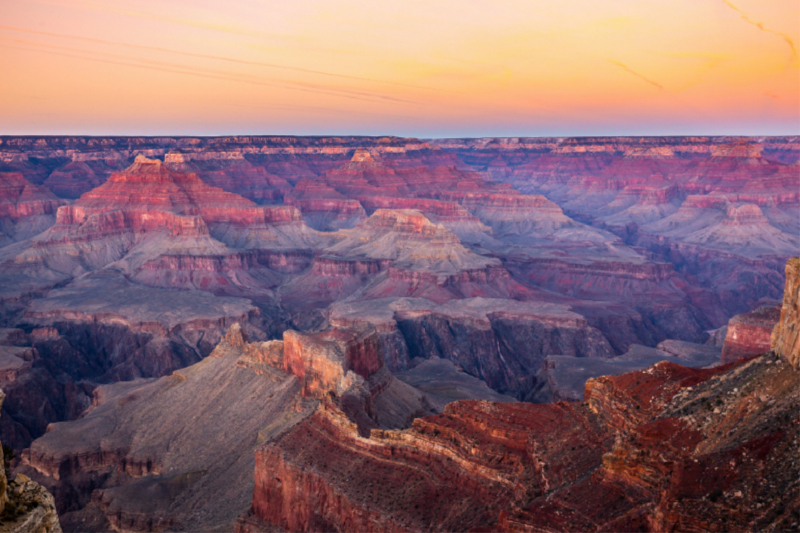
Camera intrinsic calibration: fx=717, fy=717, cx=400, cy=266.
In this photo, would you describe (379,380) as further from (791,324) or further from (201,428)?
(791,324)

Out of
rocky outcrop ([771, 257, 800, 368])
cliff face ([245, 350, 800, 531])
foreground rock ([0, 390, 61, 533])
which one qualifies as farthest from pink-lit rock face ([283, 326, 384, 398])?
foreground rock ([0, 390, 61, 533])

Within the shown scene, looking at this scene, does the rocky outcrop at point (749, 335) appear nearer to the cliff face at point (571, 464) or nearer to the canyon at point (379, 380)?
the canyon at point (379, 380)

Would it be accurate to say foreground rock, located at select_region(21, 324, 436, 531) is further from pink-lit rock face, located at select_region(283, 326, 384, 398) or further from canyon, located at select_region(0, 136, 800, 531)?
canyon, located at select_region(0, 136, 800, 531)

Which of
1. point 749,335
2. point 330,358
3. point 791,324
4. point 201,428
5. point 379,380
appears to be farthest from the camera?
point 749,335

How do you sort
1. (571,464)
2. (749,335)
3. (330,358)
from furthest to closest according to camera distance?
(749,335), (330,358), (571,464)

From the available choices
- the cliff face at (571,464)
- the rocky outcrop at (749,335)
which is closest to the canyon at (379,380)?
the cliff face at (571,464)

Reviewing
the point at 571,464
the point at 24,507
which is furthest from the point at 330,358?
the point at 24,507
